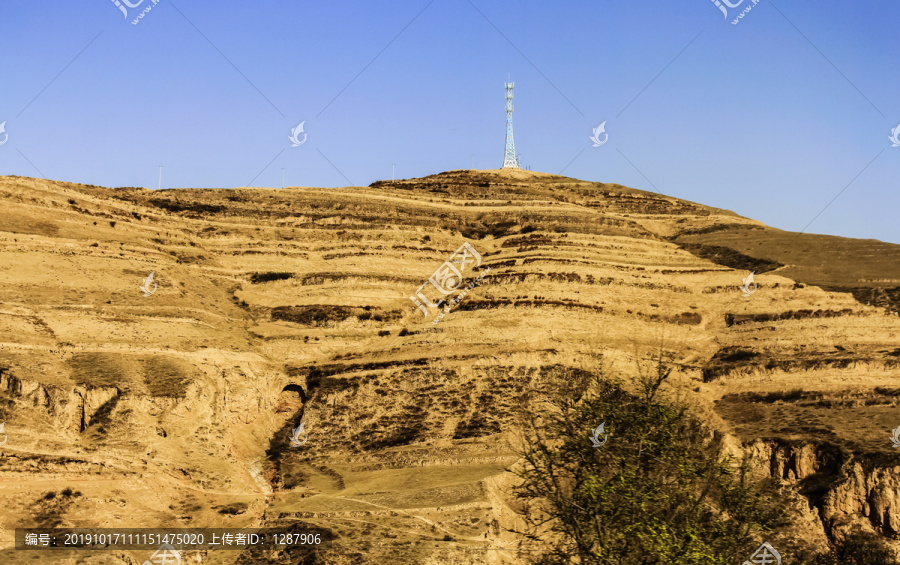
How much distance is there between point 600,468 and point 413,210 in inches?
2085

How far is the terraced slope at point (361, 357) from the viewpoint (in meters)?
49.3

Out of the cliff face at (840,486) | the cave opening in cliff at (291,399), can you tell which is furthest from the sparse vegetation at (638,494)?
the cave opening in cliff at (291,399)

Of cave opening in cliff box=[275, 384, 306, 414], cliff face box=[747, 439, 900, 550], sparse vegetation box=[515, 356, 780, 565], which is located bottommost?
sparse vegetation box=[515, 356, 780, 565]

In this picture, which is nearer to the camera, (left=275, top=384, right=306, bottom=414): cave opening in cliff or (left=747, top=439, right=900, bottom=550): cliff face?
(left=747, top=439, right=900, bottom=550): cliff face

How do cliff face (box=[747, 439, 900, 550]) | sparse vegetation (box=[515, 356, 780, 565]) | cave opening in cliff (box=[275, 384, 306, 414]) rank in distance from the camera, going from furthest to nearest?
cave opening in cliff (box=[275, 384, 306, 414]), cliff face (box=[747, 439, 900, 550]), sparse vegetation (box=[515, 356, 780, 565])

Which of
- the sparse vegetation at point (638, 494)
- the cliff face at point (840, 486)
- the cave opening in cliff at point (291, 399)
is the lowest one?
the sparse vegetation at point (638, 494)

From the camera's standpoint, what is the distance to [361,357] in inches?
2571

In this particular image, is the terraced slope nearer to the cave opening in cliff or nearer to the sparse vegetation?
the cave opening in cliff

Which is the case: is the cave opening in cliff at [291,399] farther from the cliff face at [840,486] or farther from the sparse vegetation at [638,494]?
the sparse vegetation at [638,494]

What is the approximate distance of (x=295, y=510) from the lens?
4966 cm

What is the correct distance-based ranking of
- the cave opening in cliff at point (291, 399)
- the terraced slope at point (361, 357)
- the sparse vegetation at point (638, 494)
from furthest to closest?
the cave opening in cliff at point (291, 399) < the terraced slope at point (361, 357) < the sparse vegetation at point (638, 494)

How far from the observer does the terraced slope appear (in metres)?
49.3

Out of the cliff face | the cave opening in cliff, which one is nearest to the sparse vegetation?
the cliff face

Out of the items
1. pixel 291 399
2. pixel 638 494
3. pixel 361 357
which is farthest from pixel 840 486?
pixel 291 399
